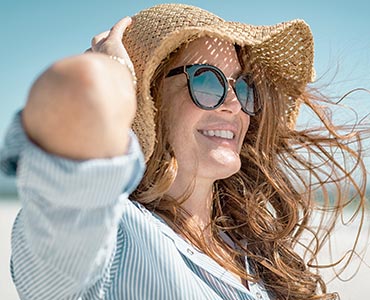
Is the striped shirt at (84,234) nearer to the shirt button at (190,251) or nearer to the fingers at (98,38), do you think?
the shirt button at (190,251)

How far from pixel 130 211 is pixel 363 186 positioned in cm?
105

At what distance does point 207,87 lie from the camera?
7.13 feet

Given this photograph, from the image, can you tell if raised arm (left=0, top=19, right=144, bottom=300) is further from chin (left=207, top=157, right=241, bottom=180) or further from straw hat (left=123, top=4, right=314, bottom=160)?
chin (left=207, top=157, right=241, bottom=180)

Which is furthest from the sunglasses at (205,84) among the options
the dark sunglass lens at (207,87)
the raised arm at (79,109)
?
the raised arm at (79,109)

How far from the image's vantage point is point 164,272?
175 centimetres

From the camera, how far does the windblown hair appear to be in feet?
7.80

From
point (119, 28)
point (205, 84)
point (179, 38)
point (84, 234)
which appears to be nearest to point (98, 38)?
point (119, 28)

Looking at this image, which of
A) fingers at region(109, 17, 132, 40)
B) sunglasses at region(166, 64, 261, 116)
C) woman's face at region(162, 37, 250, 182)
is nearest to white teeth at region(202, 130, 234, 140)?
woman's face at region(162, 37, 250, 182)

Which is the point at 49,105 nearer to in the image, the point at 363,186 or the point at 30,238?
the point at 30,238

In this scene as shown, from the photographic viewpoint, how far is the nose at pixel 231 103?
2.24m

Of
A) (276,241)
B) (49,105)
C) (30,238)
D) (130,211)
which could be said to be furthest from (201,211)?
(49,105)

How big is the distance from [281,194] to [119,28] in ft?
3.08

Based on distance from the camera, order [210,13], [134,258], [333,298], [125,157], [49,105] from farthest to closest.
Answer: [333,298] → [210,13] → [134,258] → [125,157] → [49,105]

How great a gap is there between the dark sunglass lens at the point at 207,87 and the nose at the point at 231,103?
60 millimetres
